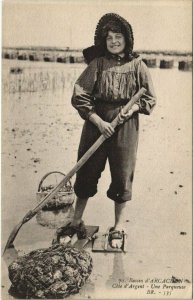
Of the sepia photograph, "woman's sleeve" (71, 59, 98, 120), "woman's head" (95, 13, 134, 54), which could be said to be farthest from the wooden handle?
"woman's head" (95, 13, 134, 54)

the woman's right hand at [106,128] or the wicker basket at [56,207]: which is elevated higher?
the woman's right hand at [106,128]

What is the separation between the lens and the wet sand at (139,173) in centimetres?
337

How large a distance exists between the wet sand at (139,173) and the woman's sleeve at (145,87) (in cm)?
8

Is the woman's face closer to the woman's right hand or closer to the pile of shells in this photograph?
the woman's right hand

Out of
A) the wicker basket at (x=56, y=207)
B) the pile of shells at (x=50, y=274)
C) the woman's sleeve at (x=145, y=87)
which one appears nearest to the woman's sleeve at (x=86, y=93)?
the woman's sleeve at (x=145, y=87)

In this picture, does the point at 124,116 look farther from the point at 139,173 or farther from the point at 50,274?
the point at 50,274

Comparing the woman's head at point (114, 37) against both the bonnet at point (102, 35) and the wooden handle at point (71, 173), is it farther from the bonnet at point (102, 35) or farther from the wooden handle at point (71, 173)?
the wooden handle at point (71, 173)

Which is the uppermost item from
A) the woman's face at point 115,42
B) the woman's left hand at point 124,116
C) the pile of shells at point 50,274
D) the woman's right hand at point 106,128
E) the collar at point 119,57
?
the woman's face at point 115,42

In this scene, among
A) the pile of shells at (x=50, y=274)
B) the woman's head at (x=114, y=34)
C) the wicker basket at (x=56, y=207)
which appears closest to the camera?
the pile of shells at (x=50, y=274)

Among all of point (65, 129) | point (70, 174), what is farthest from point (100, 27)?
point (70, 174)

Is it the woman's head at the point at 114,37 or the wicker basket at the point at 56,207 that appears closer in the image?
the woman's head at the point at 114,37

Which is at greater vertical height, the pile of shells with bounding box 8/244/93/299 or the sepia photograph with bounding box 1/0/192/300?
the sepia photograph with bounding box 1/0/192/300

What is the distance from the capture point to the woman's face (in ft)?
10.8

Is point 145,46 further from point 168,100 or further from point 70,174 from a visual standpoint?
point 70,174
